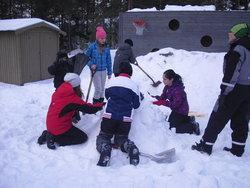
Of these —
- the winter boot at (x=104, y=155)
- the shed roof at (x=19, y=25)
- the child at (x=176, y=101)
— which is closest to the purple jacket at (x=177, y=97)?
the child at (x=176, y=101)

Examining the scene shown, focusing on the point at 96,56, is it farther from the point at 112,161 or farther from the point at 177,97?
the point at 112,161

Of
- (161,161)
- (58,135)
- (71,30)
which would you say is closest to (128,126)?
(161,161)

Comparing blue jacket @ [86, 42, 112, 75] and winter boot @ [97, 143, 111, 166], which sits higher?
blue jacket @ [86, 42, 112, 75]

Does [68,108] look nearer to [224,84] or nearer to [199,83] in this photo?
[224,84]

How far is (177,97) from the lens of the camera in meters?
6.11

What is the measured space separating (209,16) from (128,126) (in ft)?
27.5

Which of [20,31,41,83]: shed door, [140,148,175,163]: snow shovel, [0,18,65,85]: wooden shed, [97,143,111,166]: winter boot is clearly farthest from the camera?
[20,31,41,83]: shed door

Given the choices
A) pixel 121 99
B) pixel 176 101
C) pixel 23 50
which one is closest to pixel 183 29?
pixel 23 50

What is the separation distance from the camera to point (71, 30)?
71.2 ft

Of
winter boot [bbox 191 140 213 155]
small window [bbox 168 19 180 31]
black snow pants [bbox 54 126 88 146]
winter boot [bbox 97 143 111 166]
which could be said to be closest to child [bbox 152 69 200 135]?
winter boot [bbox 191 140 213 155]

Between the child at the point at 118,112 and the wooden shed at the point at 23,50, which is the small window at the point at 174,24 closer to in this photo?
the wooden shed at the point at 23,50

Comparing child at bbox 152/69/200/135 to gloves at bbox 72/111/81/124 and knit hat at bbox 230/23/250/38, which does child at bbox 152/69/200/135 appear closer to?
gloves at bbox 72/111/81/124

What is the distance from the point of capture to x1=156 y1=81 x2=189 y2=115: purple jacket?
20.1ft

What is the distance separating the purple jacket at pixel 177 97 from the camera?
611cm
